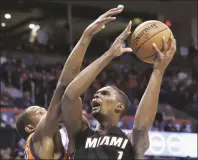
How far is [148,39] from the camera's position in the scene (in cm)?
325

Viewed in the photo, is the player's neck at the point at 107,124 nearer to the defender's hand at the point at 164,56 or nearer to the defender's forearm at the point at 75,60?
the defender's forearm at the point at 75,60

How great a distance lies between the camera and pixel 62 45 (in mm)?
18641

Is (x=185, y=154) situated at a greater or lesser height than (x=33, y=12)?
lesser

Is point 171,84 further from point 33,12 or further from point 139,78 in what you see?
point 33,12

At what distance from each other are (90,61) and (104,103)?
14.6 metres

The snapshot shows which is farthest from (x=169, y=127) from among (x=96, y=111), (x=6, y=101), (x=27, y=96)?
(x=96, y=111)

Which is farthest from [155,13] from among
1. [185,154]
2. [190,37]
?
[185,154]

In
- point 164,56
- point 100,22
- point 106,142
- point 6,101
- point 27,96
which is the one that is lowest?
point 27,96

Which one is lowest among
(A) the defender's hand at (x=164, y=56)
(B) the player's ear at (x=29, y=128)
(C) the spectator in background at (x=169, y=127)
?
(C) the spectator in background at (x=169, y=127)

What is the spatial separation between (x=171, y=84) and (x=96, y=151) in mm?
13821

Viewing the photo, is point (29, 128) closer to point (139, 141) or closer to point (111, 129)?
point (111, 129)

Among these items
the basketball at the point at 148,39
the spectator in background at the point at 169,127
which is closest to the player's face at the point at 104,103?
the basketball at the point at 148,39

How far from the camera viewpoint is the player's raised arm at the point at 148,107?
10.2 ft

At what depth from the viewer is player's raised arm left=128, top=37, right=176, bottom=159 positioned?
3.12m
